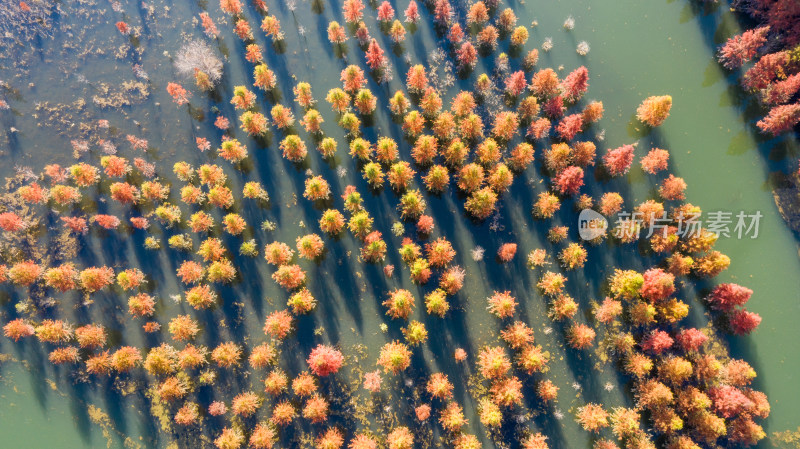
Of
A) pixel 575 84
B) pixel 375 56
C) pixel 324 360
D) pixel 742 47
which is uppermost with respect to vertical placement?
pixel 375 56

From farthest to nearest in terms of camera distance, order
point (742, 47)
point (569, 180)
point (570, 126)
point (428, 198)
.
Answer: point (428, 198), point (742, 47), point (570, 126), point (569, 180)

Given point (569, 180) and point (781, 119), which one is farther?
point (569, 180)

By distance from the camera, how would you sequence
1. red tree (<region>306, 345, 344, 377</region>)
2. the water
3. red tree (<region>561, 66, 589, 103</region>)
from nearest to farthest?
red tree (<region>306, 345, 344, 377</region>) → red tree (<region>561, 66, 589, 103</region>) → the water

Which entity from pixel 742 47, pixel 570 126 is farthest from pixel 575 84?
pixel 742 47

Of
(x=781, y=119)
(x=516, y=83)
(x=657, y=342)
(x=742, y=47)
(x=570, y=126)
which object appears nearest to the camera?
(x=657, y=342)

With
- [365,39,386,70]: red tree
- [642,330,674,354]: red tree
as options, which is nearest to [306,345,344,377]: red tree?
[365,39,386,70]: red tree

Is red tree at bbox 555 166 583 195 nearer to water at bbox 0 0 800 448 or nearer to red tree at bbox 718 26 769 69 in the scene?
water at bbox 0 0 800 448

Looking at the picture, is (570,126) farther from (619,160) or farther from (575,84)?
(619,160)

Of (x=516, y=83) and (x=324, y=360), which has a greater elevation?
(x=516, y=83)

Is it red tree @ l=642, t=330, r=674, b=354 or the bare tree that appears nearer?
red tree @ l=642, t=330, r=674, b=354
